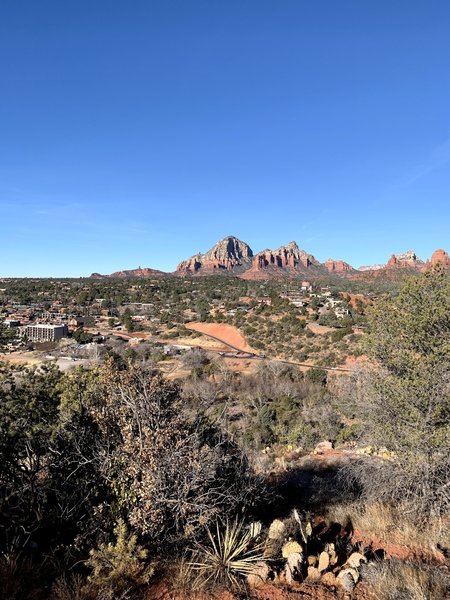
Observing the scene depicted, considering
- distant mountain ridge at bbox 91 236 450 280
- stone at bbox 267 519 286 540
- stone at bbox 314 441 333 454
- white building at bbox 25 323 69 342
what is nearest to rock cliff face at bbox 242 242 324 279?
distant mountain ridge at bbox 91 236 450 280

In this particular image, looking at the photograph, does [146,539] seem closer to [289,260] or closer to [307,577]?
[307,577]

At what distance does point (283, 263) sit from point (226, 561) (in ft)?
537

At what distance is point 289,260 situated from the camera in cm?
16862

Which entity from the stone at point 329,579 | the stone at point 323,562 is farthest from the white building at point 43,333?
the stone at point 329,579

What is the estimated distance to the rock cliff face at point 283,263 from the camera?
15162 centimetres

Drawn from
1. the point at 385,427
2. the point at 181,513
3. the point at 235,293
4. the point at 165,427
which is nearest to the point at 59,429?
the point at 165,427

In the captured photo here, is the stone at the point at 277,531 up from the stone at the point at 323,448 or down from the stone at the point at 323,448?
up

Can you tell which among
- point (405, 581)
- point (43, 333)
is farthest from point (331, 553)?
point (43, 333)

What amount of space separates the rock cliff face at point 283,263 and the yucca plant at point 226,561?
139781mm

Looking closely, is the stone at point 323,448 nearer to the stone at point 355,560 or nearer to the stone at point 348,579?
the stone at point 355,560

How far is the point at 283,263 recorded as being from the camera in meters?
166

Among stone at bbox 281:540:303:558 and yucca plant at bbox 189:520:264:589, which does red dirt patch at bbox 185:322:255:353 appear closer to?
stone at bbox 281:540:303:558

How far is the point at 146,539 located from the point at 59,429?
247cm

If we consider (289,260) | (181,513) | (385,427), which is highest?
(289,260)
